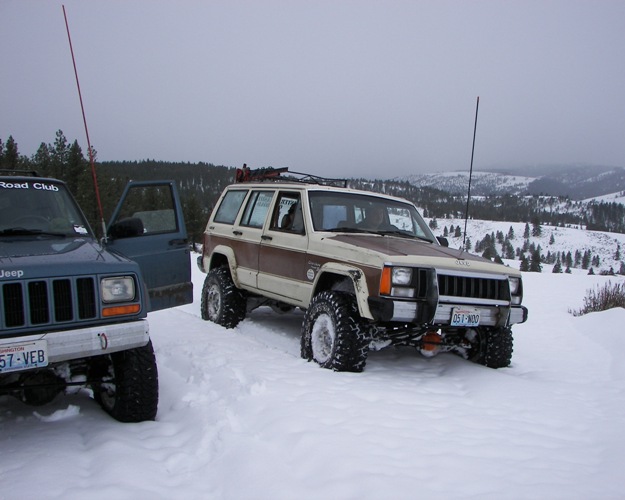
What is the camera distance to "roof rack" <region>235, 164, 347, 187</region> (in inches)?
277

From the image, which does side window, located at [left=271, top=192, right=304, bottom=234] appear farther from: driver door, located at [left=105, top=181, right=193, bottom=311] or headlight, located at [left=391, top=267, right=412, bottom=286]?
headlight, located at [left=391, top=267, right=412, bottom=286]

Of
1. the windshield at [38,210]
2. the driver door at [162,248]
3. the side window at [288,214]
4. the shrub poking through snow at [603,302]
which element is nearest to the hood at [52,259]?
the windshield at [38,210]

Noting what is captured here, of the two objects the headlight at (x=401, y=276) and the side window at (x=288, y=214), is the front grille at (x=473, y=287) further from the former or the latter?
the side window at (x=288, y=214)

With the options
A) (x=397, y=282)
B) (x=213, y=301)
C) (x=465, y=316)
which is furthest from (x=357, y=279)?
(x=213, y=301)

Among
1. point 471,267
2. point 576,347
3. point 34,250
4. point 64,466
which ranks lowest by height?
point 576,347

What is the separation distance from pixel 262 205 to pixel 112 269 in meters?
3.49

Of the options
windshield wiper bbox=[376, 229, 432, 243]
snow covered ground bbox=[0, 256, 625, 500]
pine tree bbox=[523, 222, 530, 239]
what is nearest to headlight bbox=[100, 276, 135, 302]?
snow covered ground bbox=[0, 256, 625, 500]

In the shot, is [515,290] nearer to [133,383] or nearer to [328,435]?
[328,435]

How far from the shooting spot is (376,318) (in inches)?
175

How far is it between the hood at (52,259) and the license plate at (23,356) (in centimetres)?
41

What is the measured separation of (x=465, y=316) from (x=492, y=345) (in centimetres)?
98

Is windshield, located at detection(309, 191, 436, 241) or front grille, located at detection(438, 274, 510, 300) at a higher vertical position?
windshield, located at detection(309, 191, 436, 241)

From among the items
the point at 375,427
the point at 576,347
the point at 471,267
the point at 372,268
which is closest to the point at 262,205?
the point at 372,268

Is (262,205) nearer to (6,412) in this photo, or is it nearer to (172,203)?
(172,203)
